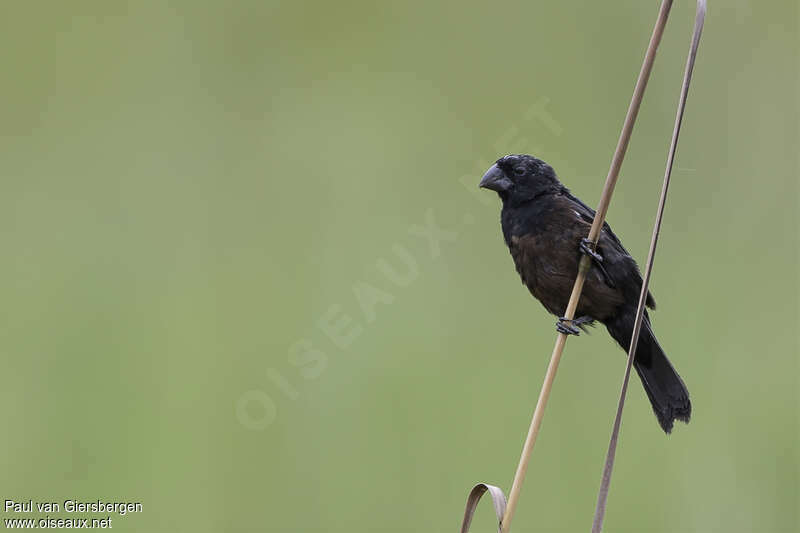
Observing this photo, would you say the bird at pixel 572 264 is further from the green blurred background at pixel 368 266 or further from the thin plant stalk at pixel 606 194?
the green blurred background at pixel 368 266

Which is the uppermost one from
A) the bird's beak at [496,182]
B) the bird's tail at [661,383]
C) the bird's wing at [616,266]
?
Result: the bird's beak at [496,182]

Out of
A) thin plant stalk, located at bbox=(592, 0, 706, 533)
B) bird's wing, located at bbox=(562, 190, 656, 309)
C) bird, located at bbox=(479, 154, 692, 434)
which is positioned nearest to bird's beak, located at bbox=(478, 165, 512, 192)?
bird, located at bbox=(479, 154, 692, 434)

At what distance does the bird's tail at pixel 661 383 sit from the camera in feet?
8.07

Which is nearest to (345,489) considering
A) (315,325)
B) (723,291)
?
(315,325)

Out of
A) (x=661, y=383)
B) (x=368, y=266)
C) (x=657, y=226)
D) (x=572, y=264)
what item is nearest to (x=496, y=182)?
(x=572, y=264)

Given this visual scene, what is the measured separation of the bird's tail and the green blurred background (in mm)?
1132

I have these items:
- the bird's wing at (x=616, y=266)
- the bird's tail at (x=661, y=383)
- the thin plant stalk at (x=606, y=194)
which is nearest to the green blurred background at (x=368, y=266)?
the bird's tail at (x=661, y=383)

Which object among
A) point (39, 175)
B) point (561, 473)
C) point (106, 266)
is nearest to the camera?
point (561, 473)

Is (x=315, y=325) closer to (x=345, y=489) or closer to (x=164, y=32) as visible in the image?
(x=345, y=489)

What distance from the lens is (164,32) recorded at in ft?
15.5

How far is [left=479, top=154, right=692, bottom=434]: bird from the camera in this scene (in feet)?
8.13

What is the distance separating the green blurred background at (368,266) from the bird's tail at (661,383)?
113 centimetres

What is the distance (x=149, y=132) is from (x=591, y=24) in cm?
250

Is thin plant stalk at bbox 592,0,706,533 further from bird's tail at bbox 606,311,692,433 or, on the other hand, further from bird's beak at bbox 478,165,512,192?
bird's beak at bbox 478,165,512,192
